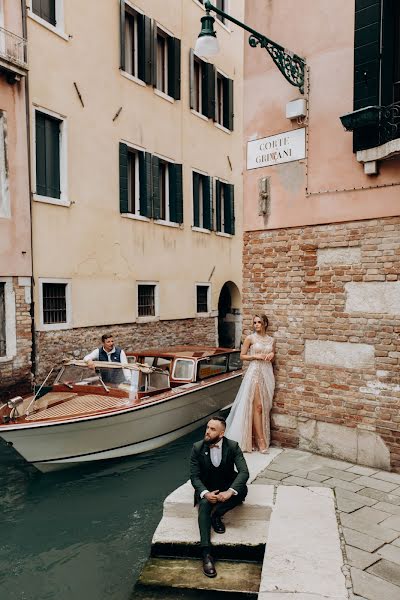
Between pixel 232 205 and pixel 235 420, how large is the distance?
36.5ft

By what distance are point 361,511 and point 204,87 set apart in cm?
1332

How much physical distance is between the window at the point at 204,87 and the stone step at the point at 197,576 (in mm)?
13061

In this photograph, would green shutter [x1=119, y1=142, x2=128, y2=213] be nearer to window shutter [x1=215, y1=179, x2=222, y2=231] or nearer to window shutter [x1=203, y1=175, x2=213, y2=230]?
window shutter [x1=203, y1=175, x2=213, y2=230]

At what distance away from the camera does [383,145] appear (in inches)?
212

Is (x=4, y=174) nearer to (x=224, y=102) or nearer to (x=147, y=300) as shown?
(x=147, y=300)

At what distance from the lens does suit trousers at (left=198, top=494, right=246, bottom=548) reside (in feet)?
14.3

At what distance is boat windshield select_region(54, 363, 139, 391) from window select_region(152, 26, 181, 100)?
27.6 feet

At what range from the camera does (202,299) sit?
52.5 ft

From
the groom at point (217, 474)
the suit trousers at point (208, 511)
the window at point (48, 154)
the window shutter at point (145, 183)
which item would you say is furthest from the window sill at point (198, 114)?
the suit trousers at point (208, 511)

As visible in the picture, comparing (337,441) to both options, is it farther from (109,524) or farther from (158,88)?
(158,88)

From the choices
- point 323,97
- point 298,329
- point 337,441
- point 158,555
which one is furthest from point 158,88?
point 158,555

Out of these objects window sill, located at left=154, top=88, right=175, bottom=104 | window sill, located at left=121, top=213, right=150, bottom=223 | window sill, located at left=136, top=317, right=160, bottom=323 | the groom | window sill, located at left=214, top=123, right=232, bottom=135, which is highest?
window sill, located at left=154, top=88, right=175, bottom=104

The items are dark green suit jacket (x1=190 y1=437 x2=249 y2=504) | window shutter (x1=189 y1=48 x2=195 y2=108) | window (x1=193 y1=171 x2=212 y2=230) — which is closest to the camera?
dark green suit jacket (x1=190 y1=437 x2=249 y2=504)

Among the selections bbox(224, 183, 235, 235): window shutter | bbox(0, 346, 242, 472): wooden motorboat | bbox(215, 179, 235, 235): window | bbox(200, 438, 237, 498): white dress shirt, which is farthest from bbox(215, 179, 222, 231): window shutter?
bbox(200, 438, 237, 498): white dress shirt
